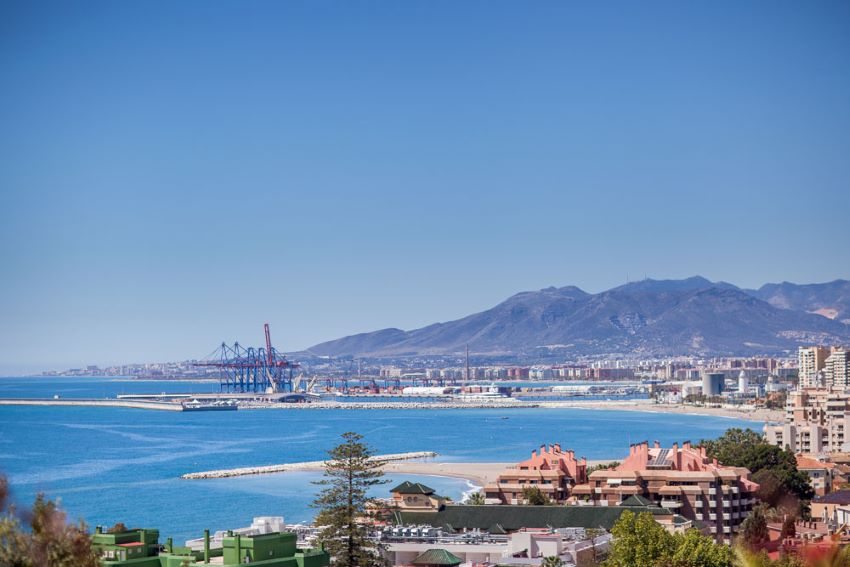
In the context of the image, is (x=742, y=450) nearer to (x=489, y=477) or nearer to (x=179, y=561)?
(x=489, y=477)

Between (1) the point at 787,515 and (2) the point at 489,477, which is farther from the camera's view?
(2) the point at 489,477

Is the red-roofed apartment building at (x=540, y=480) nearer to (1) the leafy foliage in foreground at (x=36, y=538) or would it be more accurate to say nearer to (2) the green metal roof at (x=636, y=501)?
(2) the green metal roof at (x=636, y=501)

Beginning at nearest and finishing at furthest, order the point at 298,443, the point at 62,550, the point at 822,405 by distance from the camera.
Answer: the point at 62,550, the point at 822,405, the point at 298,443

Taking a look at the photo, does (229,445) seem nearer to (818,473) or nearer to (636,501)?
(818,473)

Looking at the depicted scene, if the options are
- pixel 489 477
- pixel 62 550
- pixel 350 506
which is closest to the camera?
pixel 62 550

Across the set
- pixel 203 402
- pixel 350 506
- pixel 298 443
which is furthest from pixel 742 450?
pixel 203 402

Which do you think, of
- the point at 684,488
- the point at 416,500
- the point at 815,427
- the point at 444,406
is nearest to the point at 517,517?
the point at 416,500

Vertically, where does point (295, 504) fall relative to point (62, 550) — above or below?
below
